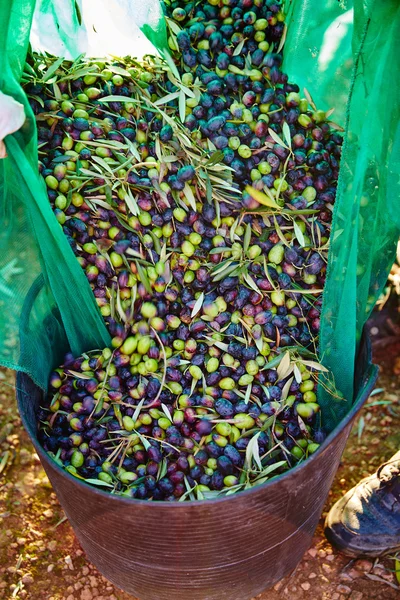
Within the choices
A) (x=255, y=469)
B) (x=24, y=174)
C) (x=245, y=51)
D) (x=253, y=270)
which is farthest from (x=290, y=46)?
(x=255, y=469)

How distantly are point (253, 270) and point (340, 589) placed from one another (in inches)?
49.8

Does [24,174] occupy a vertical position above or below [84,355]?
above

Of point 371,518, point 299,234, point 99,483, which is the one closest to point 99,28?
point 299,234

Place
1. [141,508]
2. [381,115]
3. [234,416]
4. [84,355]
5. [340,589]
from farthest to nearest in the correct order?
[340,589] → [84,355] → [234,416] → [381,115] → [141,508]

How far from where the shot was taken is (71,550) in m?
2.30

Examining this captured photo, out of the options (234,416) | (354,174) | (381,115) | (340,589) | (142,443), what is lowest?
(340,589)

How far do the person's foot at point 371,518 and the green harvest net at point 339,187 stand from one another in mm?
624

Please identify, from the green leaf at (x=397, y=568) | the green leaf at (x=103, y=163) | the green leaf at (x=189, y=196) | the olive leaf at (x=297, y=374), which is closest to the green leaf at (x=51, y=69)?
the green leaf at (x=103, y=163)

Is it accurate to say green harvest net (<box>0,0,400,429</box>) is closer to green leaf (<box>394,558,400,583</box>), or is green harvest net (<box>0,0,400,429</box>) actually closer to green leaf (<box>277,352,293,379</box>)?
green leaf (<box>277,352,293,379</box>)

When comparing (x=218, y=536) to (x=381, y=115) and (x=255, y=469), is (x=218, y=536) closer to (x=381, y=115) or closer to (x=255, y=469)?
(x=255, y=469)

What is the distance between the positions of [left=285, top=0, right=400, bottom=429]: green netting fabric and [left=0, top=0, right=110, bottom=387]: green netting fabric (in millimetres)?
780

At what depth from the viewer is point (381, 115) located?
1.61m

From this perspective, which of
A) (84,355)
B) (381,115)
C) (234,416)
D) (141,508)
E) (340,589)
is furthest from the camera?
(340,589)

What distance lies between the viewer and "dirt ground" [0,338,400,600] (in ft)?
7.12
